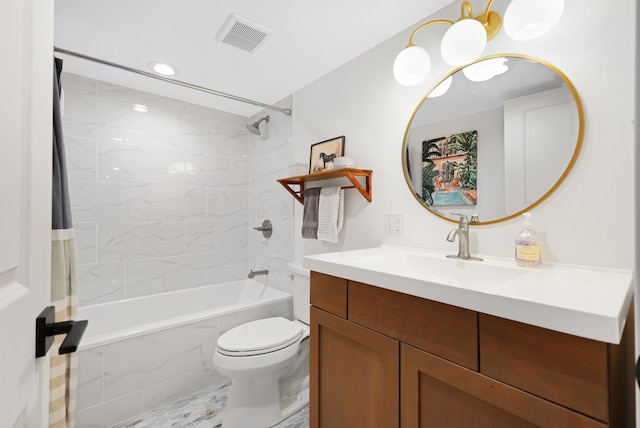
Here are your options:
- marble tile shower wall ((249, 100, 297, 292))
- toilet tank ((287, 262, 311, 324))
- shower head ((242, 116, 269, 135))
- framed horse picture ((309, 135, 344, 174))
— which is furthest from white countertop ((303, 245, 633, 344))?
shower head ((242, 116, 269, 135))

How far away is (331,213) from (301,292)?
24.3 inches

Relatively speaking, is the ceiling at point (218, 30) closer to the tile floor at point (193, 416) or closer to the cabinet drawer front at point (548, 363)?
the cabinet drawer front at point (548, 363)

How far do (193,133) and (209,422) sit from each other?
2212 mm

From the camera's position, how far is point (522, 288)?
0.74 m

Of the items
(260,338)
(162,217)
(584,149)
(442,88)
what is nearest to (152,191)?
(162,217)

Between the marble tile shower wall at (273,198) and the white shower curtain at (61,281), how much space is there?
4.86 ft

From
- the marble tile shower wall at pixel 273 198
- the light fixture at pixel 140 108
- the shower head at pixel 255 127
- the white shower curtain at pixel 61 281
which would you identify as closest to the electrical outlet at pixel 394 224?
the marble tile shower wall at pixel 273 198

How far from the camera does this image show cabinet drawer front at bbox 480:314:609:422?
0.57 m

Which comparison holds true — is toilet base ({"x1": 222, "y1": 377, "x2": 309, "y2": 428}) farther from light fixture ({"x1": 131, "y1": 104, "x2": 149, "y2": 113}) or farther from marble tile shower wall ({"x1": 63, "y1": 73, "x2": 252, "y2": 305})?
light fixture ({"x1": 131, "y1": 104, "x2": 149, "y2": 113})

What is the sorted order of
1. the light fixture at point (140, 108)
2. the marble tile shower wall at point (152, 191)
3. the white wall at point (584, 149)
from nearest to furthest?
1. the white wall at point (584, 149)
2. the marble tile shower wall at point (152, 191)
3. the light fixture at point (140, 108)

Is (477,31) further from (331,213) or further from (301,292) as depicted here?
(301,292)

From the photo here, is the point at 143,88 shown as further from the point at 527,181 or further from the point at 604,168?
the point at 604,168

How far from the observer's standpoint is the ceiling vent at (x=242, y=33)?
1430mm

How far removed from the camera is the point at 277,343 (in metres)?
1.51
